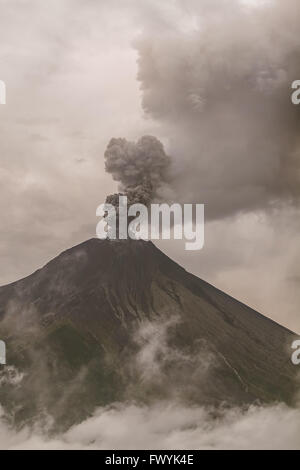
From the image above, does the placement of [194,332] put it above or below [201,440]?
above

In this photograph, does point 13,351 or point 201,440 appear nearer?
point 201,440

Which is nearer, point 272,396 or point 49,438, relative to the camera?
point 49,438

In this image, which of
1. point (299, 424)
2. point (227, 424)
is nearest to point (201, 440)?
point (227, 424)

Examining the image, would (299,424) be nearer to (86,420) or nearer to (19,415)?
(86,420)

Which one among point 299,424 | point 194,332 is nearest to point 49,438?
point 194,332

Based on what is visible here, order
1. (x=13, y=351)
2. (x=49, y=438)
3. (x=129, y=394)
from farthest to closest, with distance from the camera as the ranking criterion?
(x=13, y=351), (x=129, y=394), (x=49, y=438)

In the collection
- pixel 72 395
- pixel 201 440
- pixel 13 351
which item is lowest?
pixel 201 440

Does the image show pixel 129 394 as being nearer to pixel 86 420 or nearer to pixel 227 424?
pixel 86 420

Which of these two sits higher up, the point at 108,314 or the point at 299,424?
the point at 108,314

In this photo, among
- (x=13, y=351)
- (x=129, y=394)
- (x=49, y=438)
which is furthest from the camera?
(x=13, y=351)
